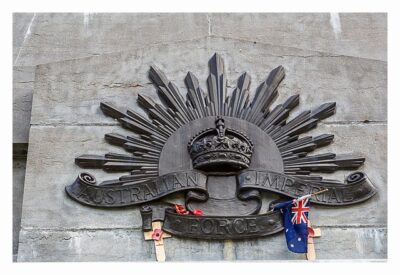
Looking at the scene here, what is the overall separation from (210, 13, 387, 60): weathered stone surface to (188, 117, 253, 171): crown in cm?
267

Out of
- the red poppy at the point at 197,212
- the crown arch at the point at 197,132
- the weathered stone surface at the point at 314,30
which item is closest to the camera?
the red poppy at the point at 197,212

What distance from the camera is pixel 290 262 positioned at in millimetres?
8602

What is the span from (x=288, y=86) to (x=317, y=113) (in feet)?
1.57

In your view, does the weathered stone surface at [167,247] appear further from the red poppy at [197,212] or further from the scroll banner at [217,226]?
the red poppy at [197,212]

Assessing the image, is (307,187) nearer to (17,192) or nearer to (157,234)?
(157,234)

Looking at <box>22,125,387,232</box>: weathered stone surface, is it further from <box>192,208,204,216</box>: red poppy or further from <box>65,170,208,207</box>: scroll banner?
<box>192,208,204,216</box>: red poppy

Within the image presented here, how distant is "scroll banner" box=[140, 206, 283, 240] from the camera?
899cm

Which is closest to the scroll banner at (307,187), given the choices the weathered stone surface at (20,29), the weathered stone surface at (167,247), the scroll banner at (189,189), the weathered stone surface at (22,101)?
the scroll banner at (189,189)

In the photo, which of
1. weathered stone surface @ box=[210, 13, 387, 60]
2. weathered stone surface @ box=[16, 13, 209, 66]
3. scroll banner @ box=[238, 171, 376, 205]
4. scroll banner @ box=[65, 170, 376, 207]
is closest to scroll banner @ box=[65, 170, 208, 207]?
scroll banner @ box=[65, 170, 376, 207]

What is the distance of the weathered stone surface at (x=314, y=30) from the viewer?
38.4ft

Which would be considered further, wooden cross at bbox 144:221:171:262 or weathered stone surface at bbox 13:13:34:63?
weathered stone surface at bbox 13:13:34:63

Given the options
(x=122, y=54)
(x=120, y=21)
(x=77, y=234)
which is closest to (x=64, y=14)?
(x=120, y=21)

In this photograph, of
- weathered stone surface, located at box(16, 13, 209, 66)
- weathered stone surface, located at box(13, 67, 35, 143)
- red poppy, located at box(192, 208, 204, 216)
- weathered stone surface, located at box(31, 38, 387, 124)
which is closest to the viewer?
red poppy, located at box(192, 208, 204, 216)

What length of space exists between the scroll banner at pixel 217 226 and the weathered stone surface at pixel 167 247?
0.08 m
